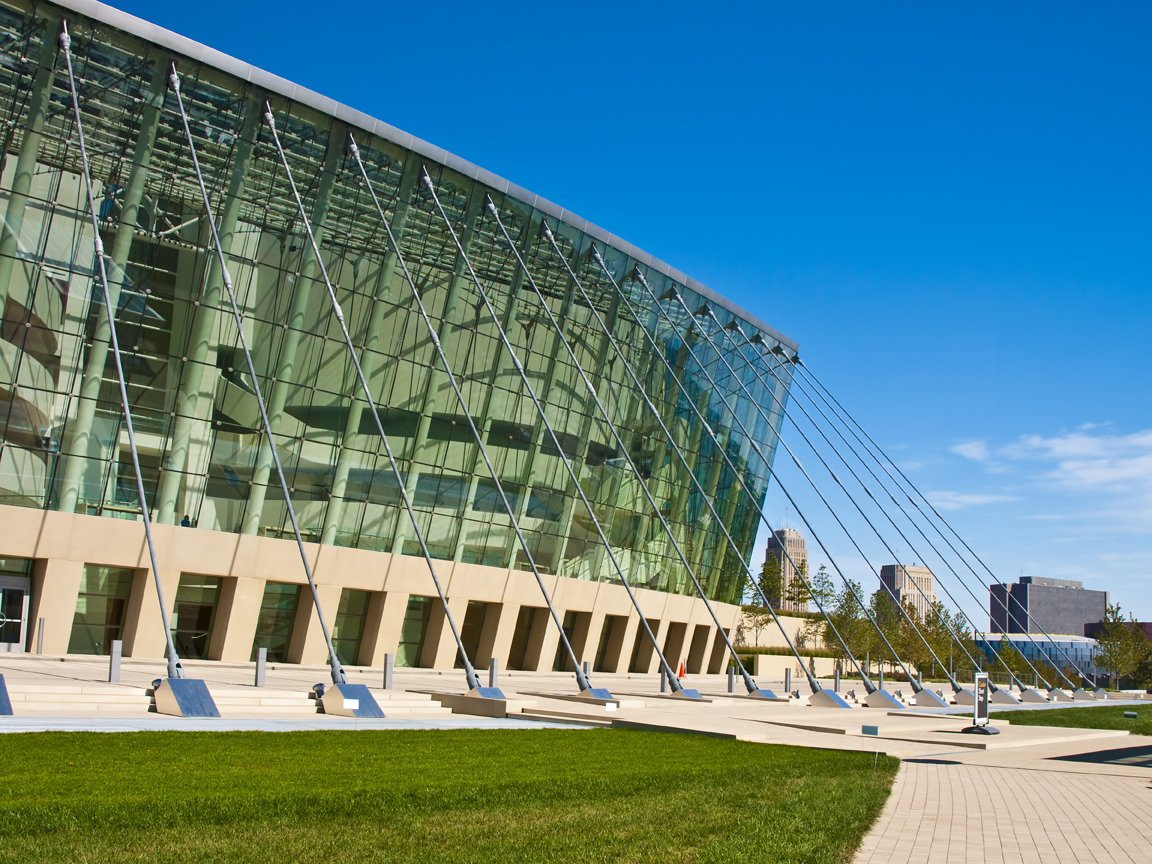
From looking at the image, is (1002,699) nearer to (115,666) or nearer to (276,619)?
(276,619)

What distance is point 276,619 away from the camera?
34.8 m

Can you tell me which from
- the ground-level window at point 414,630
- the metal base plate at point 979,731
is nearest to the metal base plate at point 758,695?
the metal base plate at point 979,731

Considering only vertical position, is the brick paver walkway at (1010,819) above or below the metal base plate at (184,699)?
above

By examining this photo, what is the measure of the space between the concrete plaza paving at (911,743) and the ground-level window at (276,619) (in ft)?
8.86

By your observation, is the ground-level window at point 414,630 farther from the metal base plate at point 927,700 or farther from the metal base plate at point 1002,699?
the metal base plate at point 1002,699

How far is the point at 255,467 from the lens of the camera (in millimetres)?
33625

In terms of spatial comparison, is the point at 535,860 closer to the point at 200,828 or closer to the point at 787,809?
the point at 200,828

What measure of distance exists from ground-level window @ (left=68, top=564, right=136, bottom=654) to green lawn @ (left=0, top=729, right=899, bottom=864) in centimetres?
1818

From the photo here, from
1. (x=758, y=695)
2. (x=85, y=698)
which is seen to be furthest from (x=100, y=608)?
(x=758, y=695)

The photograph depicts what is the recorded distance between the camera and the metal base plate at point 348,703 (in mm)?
19953

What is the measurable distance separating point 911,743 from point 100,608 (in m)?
23.4

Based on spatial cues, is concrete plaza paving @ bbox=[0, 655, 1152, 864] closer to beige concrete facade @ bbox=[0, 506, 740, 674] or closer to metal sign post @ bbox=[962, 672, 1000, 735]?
metal sign post @ bbox=[962, 672, 1000, 735]

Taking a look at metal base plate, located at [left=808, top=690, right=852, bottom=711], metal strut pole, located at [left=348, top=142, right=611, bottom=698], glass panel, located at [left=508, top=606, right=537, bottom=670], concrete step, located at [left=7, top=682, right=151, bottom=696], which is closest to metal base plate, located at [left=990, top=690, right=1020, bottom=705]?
metal base plate, located at [left=808, top=690, right=852, bottom=711]

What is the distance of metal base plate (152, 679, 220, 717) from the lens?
17531mm
